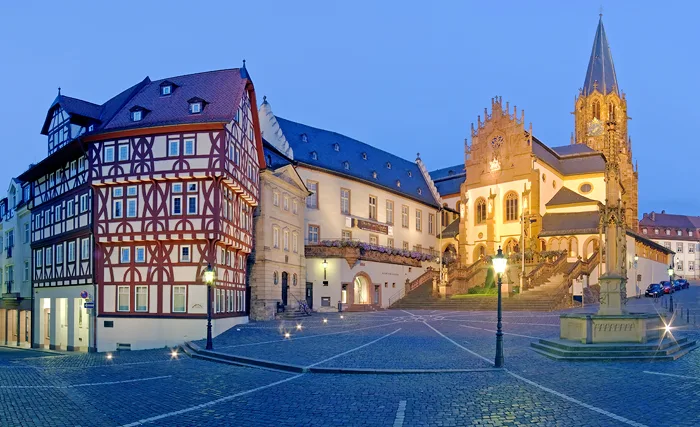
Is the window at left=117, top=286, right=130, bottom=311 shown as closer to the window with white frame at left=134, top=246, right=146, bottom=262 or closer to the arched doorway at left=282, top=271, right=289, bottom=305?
the window with white frame at left=134, top=246, right=146, bottom=262

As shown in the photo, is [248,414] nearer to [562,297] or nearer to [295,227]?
[295,227]

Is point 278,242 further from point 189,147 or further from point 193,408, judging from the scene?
point 193,408

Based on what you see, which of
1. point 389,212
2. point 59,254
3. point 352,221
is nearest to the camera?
point 59,254

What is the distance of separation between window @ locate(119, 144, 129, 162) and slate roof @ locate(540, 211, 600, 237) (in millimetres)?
43906

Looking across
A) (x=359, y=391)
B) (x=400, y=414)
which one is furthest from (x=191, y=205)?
(x=400, y=414)

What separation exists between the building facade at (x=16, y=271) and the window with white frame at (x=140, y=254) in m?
16.7

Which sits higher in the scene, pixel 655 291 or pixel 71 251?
pixel 71 251

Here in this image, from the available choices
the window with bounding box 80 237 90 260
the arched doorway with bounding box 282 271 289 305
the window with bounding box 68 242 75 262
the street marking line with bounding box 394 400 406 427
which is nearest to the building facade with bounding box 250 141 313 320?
the arched doorway with bounding box 282 271 289 305

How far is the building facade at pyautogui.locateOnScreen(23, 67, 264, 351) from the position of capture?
32750 mm

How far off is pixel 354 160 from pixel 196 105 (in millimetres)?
28361

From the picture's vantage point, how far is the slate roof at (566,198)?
66713 mm

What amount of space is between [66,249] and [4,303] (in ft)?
47.6

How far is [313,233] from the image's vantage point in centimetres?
5294

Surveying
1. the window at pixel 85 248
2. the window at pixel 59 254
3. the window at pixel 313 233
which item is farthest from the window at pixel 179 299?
the window at pixel 313 233
